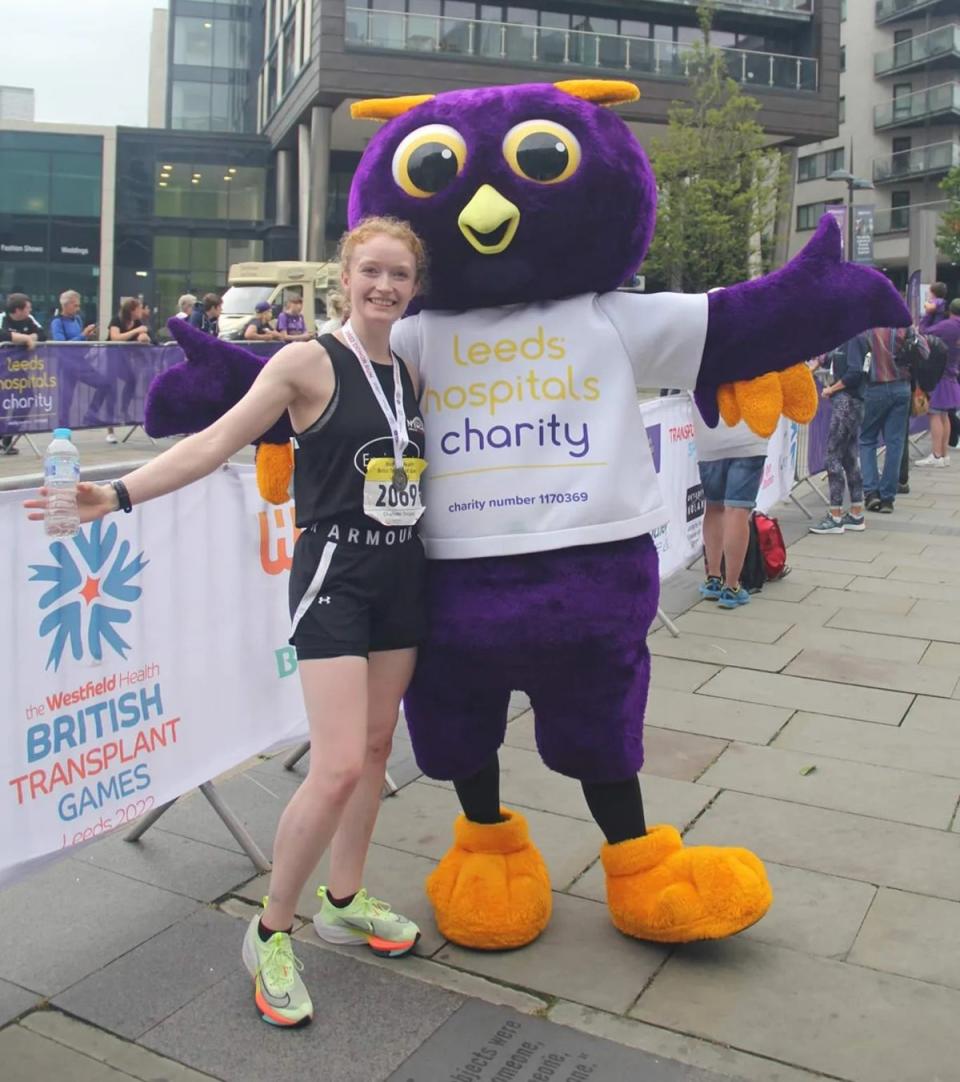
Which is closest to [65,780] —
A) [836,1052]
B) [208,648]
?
[208,648]

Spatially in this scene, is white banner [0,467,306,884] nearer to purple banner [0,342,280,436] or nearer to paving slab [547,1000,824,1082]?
paving slab [547,1000,824,1082]

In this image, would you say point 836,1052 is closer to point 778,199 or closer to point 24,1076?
point 24,1076

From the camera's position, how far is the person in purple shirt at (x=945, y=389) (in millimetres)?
13203

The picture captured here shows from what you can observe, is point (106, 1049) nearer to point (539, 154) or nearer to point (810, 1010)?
point (810, 1010)

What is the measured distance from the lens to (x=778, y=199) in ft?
115

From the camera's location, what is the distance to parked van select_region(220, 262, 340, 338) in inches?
1105

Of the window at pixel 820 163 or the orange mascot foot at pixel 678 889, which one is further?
the window at pixel 820 163

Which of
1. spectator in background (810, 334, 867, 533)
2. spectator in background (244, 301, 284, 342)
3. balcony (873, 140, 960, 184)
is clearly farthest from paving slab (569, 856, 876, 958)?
balcony (873, 140, 960, 184)

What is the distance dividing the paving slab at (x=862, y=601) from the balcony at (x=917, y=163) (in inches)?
2013

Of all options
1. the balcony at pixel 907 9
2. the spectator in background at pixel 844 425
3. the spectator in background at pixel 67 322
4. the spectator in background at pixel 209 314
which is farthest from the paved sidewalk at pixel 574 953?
the balcony at pixel 907 9

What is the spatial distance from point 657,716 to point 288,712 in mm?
1878

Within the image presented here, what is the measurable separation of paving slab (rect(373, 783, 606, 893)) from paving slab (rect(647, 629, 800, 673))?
189 cm

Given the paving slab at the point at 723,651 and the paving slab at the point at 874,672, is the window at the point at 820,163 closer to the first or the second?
the paving slab at the point at 723,651

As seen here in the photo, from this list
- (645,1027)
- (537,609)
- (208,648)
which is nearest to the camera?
(645,1027)
